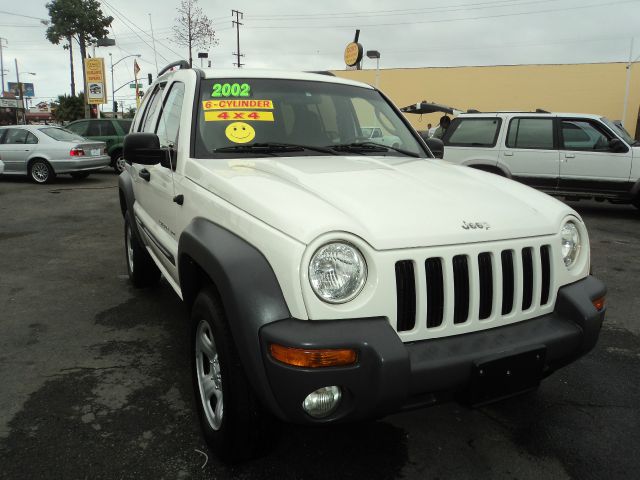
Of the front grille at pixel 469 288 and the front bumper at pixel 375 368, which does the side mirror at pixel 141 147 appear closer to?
the front bumper at pixel 375 368

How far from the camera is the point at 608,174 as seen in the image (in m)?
8.86

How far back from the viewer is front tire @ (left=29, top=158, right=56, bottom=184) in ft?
43.1

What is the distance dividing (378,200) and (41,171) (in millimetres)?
13319

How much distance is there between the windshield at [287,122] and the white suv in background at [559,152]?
6.24 m

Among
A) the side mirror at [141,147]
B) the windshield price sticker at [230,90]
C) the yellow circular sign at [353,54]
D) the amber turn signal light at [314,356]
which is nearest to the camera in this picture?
the amber turn signal light at [314,356]

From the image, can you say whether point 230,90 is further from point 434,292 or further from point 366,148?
point 434,292

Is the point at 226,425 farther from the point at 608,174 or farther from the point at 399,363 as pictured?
the point at 608,174

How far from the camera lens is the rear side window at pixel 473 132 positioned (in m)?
9.44

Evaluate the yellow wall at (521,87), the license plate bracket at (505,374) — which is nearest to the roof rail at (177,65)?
the license plate bracket at (505,374)

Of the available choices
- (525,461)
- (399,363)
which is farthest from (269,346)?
(525,461)

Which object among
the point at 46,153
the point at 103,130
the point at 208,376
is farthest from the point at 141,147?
the point at 103,130

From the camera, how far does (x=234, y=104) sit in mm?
3109

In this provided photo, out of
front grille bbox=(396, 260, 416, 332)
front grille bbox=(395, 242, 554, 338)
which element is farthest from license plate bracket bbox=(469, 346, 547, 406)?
front grille bbox=(396, 260, 416, 332)

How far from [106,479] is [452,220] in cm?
182
